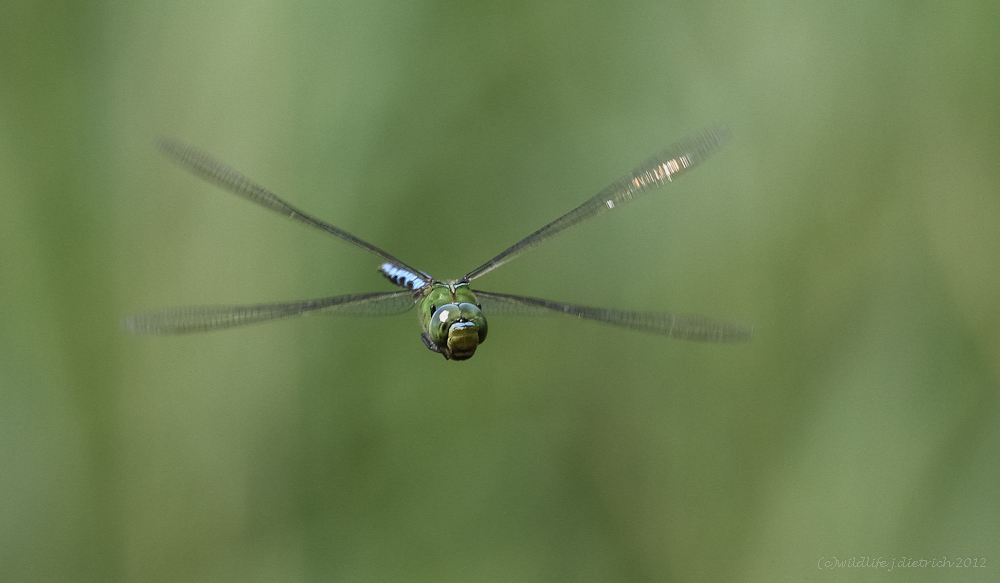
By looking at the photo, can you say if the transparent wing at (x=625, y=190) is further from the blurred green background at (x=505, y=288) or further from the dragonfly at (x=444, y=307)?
the blurred green background at (x=505, y=288)

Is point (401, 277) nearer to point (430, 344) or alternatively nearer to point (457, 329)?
point (430, 344)

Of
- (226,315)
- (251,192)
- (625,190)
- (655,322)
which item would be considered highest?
(251,192)

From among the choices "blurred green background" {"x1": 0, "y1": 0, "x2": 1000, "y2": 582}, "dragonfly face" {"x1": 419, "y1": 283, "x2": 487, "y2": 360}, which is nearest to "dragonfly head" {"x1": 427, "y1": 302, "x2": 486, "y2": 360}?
"dragonfly face" {"x1": 419, "y1": 283, "x2": 487, "y2": 360}

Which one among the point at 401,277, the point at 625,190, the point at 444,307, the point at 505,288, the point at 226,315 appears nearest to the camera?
the point at 226,315

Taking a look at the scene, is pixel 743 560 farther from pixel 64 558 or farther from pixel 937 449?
pixel 64 558

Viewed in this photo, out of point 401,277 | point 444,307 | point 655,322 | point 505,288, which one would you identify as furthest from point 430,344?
point 505,288

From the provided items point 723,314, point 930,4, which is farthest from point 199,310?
point 930,4
